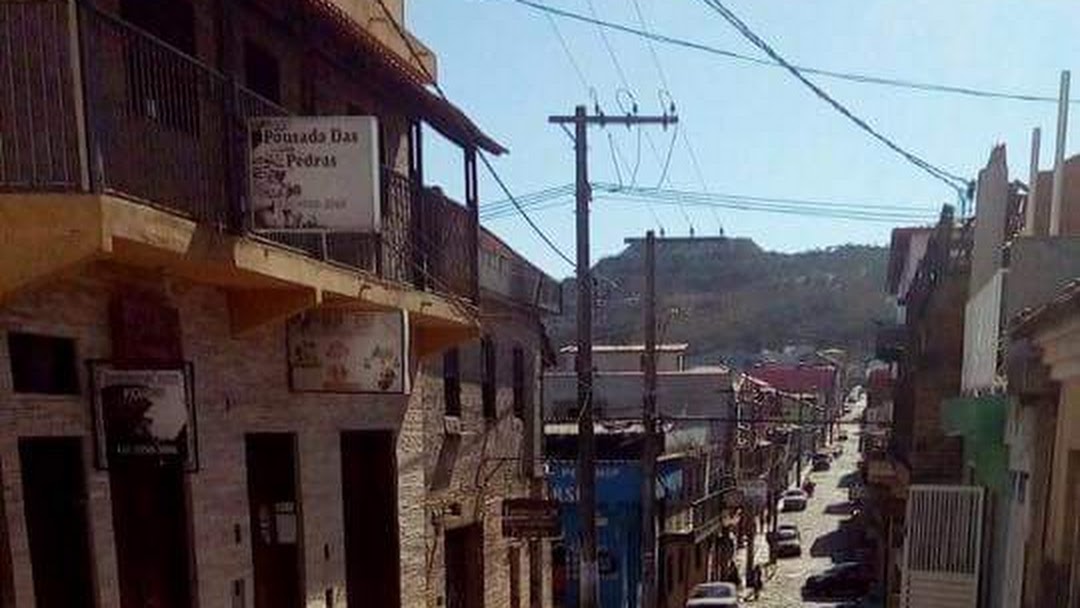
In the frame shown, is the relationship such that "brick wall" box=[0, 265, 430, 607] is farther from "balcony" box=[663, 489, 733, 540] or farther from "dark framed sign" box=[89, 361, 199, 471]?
"balcony" box=[663, 489, 733, 540]

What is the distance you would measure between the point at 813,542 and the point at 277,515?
45088 millimetres

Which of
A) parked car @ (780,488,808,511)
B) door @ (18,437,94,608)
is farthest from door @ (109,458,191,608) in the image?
parked car @ (780,488,808,511)

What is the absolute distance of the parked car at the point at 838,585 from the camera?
3412 cm

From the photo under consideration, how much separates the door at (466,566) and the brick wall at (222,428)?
80.6 inches

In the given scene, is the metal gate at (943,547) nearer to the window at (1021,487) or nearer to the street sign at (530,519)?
the window at (1021,487)

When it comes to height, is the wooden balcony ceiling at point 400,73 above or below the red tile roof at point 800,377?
above

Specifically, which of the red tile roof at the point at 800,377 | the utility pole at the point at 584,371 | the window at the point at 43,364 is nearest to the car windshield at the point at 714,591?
the utility pole at the point at 584,371

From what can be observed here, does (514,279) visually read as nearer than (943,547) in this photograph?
No

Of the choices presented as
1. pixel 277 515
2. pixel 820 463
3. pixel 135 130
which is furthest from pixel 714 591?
pixel 820 463

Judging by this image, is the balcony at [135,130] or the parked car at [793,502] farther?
the parked car at [793,502]

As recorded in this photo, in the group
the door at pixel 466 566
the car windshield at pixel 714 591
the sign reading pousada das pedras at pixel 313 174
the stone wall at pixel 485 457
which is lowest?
the car windshield at pixel 714 591

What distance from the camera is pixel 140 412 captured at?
636cm

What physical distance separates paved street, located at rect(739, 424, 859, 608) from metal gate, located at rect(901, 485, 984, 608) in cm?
2299

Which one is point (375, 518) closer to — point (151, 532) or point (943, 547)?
point (151, 532)
